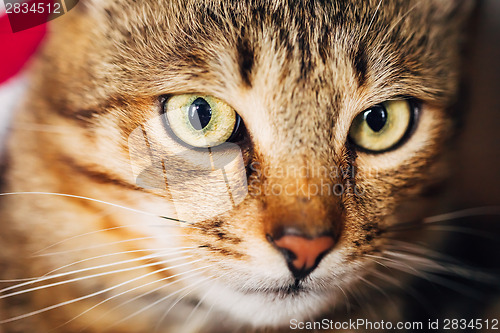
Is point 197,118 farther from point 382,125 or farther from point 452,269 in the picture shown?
point 452,269

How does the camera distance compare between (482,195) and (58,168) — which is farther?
(482,195)

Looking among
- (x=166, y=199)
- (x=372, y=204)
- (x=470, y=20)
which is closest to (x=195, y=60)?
(x=166, y=199)

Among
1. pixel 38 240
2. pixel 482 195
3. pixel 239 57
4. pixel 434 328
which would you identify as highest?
pixel 239 57

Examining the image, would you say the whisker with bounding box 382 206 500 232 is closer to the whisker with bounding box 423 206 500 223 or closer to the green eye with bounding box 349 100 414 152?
the whisker with bounding box 423 206 500 223

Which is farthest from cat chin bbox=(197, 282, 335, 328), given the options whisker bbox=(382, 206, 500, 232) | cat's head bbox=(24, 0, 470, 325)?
whisker bbox=(382, 206, 500, 232)

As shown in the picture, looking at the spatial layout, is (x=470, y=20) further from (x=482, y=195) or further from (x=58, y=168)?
(x=58, y=168)

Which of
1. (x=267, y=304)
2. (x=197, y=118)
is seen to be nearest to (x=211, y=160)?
(x=197, y=118)

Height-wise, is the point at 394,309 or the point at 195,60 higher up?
the point at 195,60

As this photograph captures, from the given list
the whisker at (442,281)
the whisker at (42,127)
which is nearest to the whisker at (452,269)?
the whisker at (442,281)

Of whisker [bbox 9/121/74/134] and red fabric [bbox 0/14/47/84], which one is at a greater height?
red fabric [bbox 0/14/47/84]
